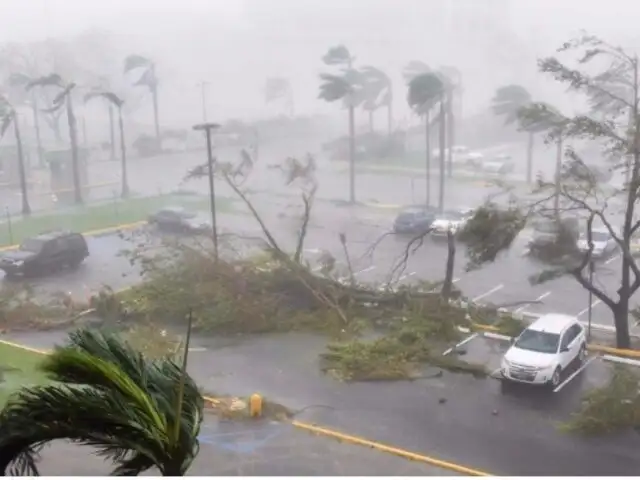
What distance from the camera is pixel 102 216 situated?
4391 millimetres

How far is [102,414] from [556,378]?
184 cm

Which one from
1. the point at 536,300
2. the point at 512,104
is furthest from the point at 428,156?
the point at 536,300

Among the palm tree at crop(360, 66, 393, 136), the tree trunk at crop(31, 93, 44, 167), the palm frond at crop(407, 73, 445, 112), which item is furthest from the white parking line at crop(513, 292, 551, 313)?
the tree trunk at crop(31, 93, 44, 167)

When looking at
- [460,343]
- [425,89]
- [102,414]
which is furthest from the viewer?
[425,89]

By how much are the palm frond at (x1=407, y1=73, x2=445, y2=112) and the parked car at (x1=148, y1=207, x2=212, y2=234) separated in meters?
1.14

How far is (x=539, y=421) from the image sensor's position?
2646mm

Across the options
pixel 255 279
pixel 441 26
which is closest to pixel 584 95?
pixel 441 26

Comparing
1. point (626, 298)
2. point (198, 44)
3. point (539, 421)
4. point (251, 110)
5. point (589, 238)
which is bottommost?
point (539, 421)

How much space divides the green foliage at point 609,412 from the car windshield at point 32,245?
8.14ft

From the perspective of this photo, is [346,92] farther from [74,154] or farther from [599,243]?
[74,154]

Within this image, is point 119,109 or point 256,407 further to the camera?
point 119,109

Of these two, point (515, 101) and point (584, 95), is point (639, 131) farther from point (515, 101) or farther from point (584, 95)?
point (515, 101)

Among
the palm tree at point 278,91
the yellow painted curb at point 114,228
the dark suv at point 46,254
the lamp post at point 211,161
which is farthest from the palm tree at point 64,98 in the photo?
the palm tree at point 278,91

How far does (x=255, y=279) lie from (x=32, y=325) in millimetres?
919
